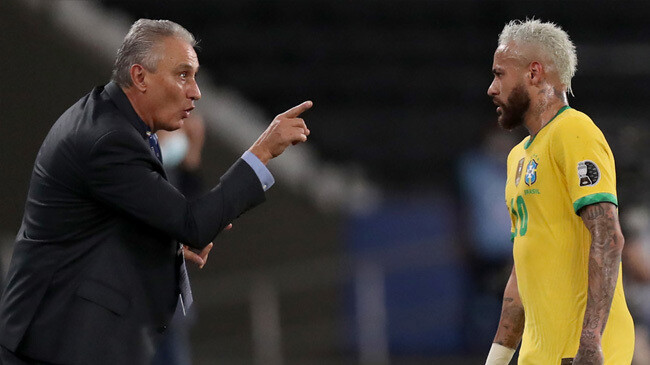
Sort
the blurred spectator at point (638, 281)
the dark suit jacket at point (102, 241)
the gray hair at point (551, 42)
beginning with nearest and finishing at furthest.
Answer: the dark suit jacket at point (102, 241) < the gray hair at point (551, 42) < the blurred spectator at point (638, 281)

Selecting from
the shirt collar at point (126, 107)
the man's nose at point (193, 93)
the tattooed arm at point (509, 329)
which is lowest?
the tattooed arm at point (509, 329)

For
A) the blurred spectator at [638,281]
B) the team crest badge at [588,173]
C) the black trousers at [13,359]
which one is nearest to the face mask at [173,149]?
the black trousers at [13,359]

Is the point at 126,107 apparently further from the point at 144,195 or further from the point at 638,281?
the point at 638,281

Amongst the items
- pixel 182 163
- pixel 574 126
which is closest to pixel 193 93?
pixel 574 126

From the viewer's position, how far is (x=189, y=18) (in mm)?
13633

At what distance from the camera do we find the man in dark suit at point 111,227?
3.33 m

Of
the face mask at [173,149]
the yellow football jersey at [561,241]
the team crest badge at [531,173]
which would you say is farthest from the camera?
the face mask at [173,149]

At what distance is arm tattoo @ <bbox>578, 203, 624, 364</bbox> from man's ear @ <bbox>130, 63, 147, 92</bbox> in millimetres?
1453

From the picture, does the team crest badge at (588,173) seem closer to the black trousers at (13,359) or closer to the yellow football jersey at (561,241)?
the yellow football jersey at (561,241)

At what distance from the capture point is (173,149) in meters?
5.73

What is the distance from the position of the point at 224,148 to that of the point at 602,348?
20.1 feet

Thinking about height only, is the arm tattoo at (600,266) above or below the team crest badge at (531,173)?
below

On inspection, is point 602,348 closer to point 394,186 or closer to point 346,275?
point 346,275

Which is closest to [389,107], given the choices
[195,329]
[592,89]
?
[592,89]
